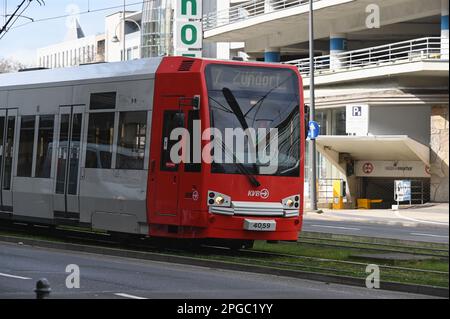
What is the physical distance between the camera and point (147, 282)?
14.6 metres

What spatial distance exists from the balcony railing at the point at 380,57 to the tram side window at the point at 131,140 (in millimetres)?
24823

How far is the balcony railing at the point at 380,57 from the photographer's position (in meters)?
43.0

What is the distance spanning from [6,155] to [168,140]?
5.98 m

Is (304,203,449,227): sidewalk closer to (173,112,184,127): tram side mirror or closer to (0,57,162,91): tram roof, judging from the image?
(0,57,162,91): tram roof

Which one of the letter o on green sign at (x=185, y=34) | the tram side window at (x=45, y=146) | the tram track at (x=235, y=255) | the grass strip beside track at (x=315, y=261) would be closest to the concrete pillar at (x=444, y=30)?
the letter o on green sign at (x=185, y=34)

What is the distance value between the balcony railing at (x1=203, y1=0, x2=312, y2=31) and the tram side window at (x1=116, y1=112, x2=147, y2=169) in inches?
1296

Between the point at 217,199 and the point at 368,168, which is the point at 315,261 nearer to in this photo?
the point at 217,199

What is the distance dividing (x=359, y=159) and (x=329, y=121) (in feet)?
10.5

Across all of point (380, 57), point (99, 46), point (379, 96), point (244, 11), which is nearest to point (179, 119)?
point (379, 96)

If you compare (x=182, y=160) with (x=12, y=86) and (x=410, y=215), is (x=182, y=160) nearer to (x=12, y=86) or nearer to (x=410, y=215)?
(x=12, y=86)

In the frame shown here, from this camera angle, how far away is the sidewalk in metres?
35.0

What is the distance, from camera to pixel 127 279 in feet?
49.3

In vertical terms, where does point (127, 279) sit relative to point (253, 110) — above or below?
below

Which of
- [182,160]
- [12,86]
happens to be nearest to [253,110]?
[182,160]
